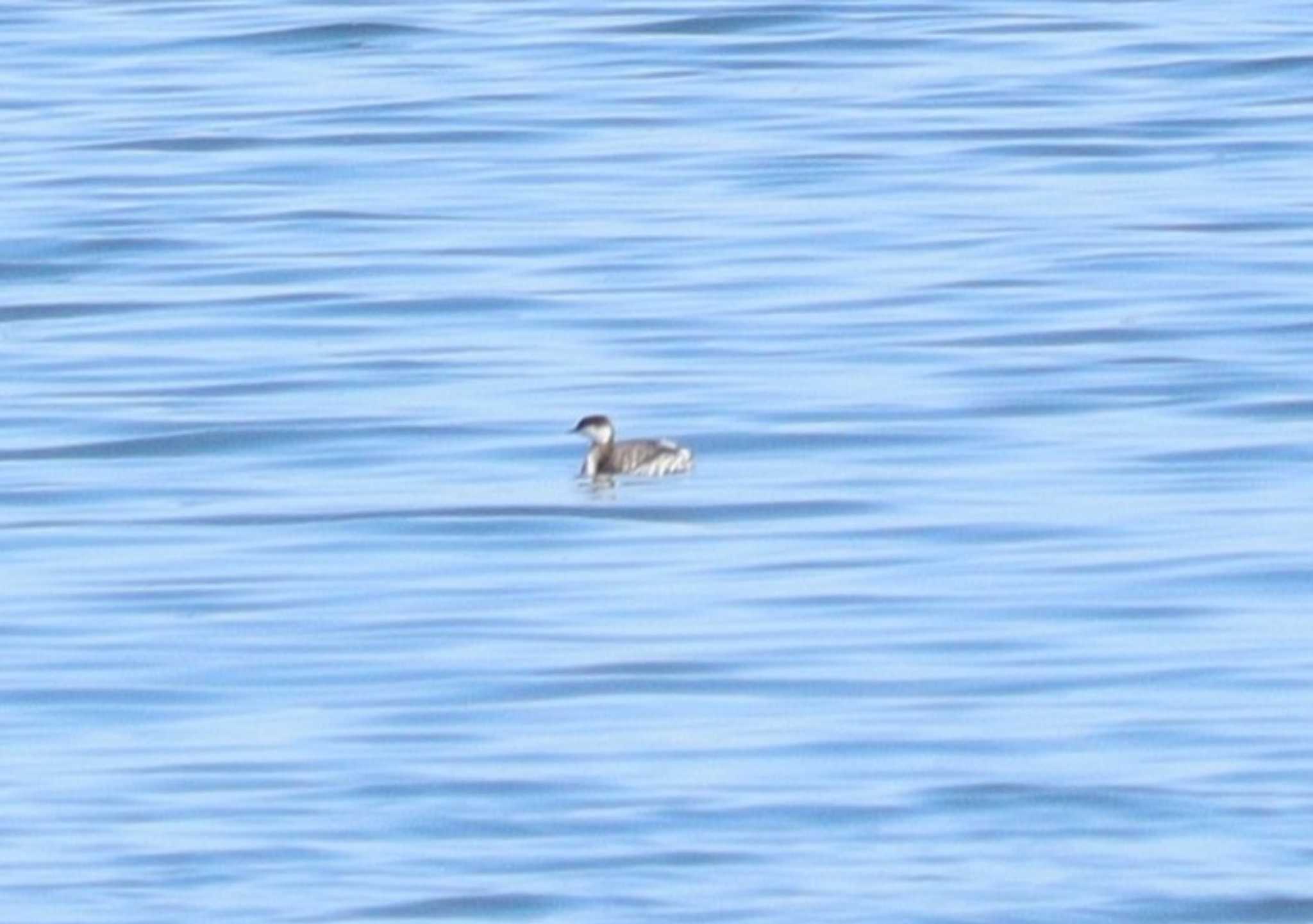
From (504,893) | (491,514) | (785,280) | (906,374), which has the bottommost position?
(504,893)

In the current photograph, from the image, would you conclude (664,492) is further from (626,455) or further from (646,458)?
(626,455)

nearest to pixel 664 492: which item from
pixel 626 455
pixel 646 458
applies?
pixel 646 458

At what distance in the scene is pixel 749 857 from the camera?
30.7 feet

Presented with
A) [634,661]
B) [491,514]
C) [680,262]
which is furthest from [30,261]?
[634,661]

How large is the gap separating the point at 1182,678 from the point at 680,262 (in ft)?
20.4

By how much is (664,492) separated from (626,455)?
260 millimetres

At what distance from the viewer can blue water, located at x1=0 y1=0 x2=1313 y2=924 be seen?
31.2 feet

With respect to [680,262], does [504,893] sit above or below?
below

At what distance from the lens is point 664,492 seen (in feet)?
42.4

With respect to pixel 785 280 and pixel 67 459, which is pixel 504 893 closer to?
pixel 67 459

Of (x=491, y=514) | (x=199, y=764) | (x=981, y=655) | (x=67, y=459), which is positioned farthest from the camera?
(x=67, y=459)

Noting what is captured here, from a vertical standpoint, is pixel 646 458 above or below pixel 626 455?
above

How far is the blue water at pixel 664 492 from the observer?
31.2 feet

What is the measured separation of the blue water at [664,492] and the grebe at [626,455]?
10 centimetres
